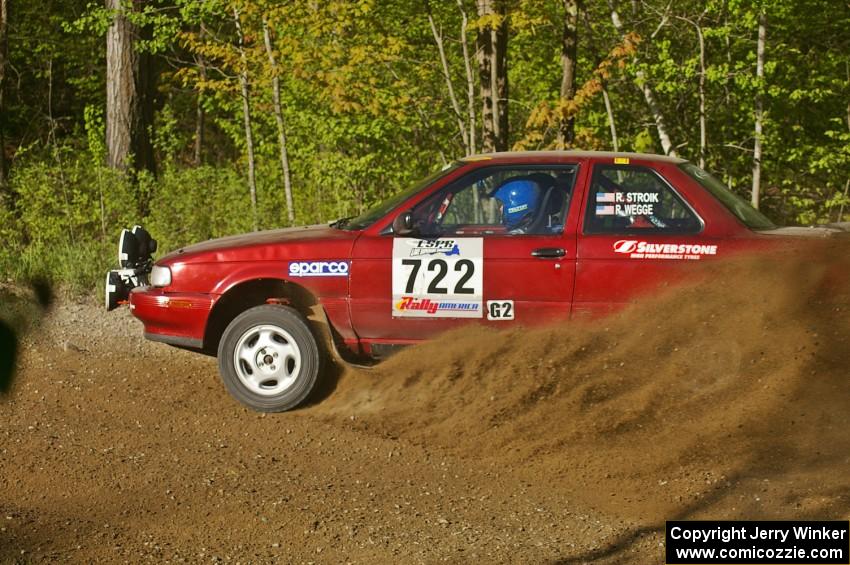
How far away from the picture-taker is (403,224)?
674 cm

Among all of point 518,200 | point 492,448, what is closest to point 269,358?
point 492,448

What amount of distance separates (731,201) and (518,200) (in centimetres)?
136

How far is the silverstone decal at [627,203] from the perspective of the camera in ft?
21.8

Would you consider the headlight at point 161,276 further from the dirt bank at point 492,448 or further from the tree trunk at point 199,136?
the tree trunk at point 199,136

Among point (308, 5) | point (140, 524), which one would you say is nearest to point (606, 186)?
point (140, 524)

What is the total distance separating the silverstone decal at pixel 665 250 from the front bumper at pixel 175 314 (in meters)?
2.77

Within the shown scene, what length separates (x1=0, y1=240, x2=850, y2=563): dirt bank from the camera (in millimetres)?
4828

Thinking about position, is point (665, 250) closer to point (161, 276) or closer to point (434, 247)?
point (434, 247)

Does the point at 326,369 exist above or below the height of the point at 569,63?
below

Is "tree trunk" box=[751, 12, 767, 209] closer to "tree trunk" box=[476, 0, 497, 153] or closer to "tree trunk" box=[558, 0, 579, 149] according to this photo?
"tree trunk" box=[558, 0, 579, 149]

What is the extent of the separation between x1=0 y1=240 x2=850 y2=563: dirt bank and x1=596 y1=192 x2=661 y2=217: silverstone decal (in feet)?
1.97

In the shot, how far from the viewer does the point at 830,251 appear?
6.37 metres

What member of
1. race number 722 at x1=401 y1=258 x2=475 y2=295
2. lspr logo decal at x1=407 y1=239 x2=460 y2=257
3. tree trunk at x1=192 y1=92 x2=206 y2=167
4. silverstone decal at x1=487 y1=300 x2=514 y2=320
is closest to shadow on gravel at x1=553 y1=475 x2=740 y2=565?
silverstone decal at x1=487 y1=300 x2=514 y2=320

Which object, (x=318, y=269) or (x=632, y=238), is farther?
(x=318, y=269)
